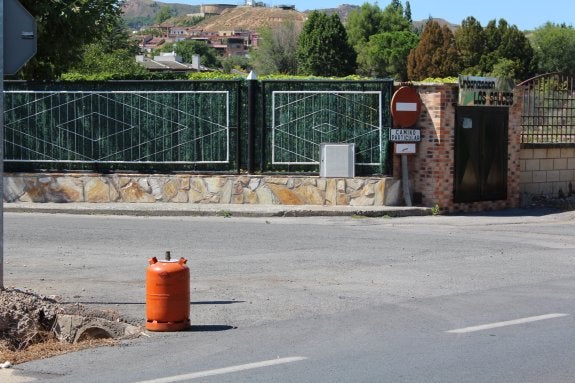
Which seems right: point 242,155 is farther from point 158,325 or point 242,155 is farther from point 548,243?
point 158,325

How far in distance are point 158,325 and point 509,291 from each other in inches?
174

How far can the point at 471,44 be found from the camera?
105062 mm

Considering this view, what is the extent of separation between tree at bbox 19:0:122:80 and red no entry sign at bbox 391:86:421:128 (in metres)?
8.16

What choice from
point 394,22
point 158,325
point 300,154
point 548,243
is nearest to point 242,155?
point 300,154

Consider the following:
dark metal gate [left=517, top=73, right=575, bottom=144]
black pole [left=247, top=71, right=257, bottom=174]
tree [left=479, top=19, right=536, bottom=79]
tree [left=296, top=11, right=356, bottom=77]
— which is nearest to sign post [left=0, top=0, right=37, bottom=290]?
black pole [left=247, top=71, right=257, bottom=174]

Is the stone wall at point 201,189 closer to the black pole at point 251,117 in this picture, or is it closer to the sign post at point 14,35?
the black pole at point 251,117

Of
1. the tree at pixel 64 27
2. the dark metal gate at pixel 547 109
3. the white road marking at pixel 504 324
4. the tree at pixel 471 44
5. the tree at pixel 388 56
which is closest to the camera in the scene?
the white road marking at pixel 504 324

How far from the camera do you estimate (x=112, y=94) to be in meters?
22.3

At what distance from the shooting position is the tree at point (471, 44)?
343 ft

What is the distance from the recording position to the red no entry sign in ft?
67.6

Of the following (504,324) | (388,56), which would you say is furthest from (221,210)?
(388,56)

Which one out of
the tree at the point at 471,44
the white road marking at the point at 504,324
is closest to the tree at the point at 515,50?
the tree at the point at 471,44

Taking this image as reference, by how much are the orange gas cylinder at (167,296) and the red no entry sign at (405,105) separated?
458 inches

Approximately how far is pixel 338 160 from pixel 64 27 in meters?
7.76
